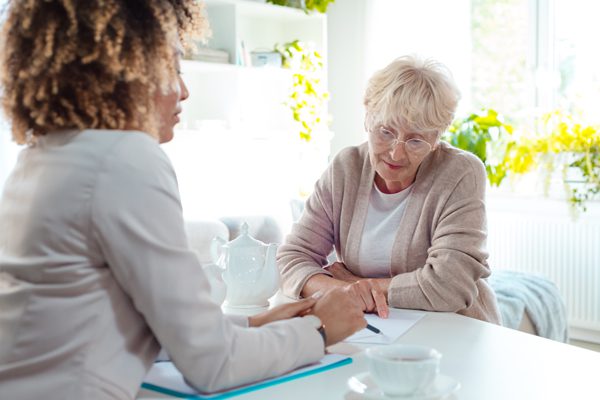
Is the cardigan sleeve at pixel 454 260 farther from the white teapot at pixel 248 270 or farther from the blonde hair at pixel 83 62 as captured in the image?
the blonde hair at pixel 83 62

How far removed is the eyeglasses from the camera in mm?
1999

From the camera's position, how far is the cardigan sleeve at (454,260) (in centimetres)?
176

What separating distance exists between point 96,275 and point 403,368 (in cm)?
42

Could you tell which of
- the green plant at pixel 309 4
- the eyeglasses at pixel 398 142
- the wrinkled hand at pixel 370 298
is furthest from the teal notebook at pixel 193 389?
the green plant at pixel 309 4

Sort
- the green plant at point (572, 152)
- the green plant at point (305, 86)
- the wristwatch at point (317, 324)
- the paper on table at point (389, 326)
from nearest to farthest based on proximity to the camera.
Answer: the wristwatch at point (317, 324)
the paper on table at point (389, 326)
the green plant at point (572, 152)
the green plant at point (305, 86)

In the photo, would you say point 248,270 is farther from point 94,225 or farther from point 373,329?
point 94,225

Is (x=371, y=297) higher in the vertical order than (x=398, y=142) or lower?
lower

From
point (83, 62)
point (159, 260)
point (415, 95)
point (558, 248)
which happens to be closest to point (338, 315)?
point (159, 260)

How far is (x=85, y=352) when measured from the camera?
96cm

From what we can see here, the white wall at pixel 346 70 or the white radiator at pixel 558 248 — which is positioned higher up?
the white wall at pixel 346 70

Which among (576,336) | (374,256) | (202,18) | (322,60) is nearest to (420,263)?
(374,256)

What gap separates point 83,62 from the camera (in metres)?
0.99

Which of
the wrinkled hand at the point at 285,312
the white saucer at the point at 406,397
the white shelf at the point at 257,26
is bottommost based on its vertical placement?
the white saucer at the point at 406,397

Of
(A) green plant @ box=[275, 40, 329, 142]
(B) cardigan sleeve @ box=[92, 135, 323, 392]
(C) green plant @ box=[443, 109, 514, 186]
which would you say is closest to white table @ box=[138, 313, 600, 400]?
(B) cardigan sleeve @ box=[92, 135, 323, 392]
